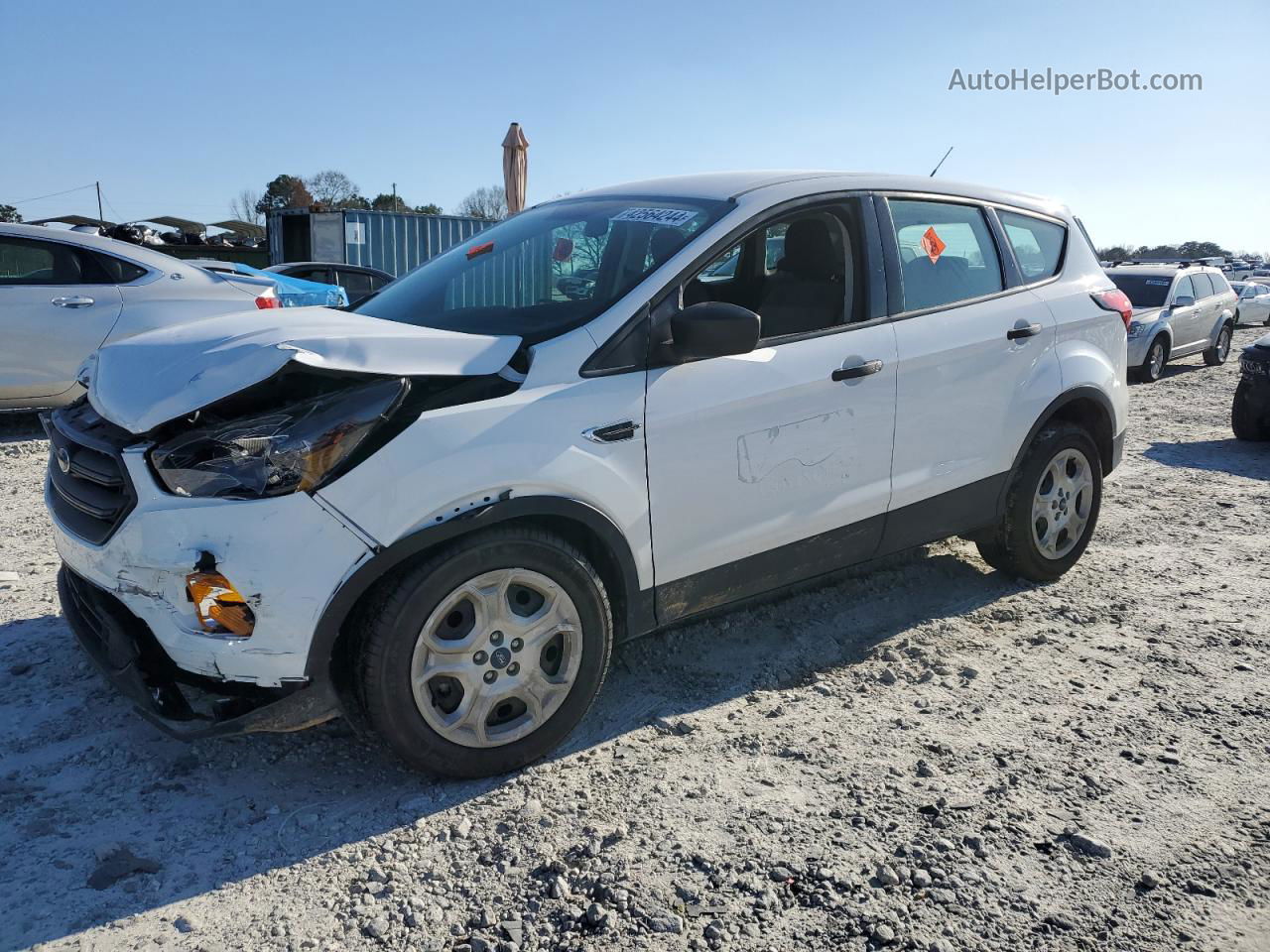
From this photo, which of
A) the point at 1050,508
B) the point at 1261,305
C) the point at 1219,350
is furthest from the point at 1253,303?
the point at 1050,508

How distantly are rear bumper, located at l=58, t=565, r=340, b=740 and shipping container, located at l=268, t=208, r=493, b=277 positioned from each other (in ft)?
61.9

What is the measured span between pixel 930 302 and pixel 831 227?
21.1 inches

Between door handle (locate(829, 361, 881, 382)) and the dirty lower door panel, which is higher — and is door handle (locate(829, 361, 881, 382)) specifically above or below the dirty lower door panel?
above

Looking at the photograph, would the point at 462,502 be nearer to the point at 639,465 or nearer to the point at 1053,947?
the point at 639,465

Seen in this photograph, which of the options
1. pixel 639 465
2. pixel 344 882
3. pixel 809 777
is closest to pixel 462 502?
pixel 639 465

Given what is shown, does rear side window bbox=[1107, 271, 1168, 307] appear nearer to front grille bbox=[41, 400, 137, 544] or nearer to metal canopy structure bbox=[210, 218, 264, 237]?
front grille bbox=[41, 400, 137, 544]

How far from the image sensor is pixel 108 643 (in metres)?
2.89

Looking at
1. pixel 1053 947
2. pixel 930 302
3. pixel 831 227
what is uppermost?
pixel 831 227

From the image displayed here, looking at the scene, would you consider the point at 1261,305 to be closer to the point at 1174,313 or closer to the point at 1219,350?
the point at 1219,350

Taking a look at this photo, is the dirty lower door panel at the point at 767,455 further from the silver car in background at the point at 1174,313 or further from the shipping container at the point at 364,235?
the shipping container at the point at 364,235

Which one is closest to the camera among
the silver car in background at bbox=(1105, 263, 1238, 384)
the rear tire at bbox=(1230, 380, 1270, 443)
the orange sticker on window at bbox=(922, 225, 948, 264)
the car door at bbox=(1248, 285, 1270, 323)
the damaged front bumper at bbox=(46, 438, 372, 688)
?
the damaged front bumper at bbox=(46, 438, 372, 688)

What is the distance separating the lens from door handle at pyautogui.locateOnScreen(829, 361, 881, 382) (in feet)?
A: 11.8

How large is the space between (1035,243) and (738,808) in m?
3.16

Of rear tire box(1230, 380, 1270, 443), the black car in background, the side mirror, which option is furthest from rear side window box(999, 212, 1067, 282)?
the black car in background
